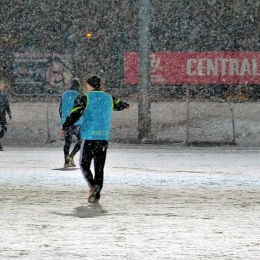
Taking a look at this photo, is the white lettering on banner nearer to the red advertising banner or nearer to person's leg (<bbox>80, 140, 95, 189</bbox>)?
the red advertising banner

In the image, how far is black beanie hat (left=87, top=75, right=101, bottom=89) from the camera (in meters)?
11.5

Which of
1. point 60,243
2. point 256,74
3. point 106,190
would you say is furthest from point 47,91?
point 60,243

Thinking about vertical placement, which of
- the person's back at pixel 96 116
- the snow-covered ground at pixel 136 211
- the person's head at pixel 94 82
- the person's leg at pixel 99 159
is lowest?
the snow-covered ground at pixel 136 211

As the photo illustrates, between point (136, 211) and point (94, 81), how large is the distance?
6.16 ft

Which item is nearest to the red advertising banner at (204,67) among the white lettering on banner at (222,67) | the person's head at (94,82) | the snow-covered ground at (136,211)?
the white lettering on banner at (222,67)

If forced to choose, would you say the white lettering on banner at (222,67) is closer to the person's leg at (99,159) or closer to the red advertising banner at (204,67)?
the red advertising banner at (204,67)

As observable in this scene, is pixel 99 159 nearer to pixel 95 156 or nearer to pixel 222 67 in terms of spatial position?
pixel 95 156

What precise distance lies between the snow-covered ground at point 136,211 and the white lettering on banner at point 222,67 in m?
17.8

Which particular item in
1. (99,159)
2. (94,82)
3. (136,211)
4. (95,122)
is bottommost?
(136,211)

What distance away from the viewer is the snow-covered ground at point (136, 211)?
7953 mm

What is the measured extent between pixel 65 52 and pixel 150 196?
33264 mm

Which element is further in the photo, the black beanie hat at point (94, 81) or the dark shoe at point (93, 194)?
the black beanie hat at point (94, 81)

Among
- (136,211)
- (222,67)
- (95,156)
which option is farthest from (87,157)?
(222,67)

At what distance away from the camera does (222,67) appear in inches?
1404
